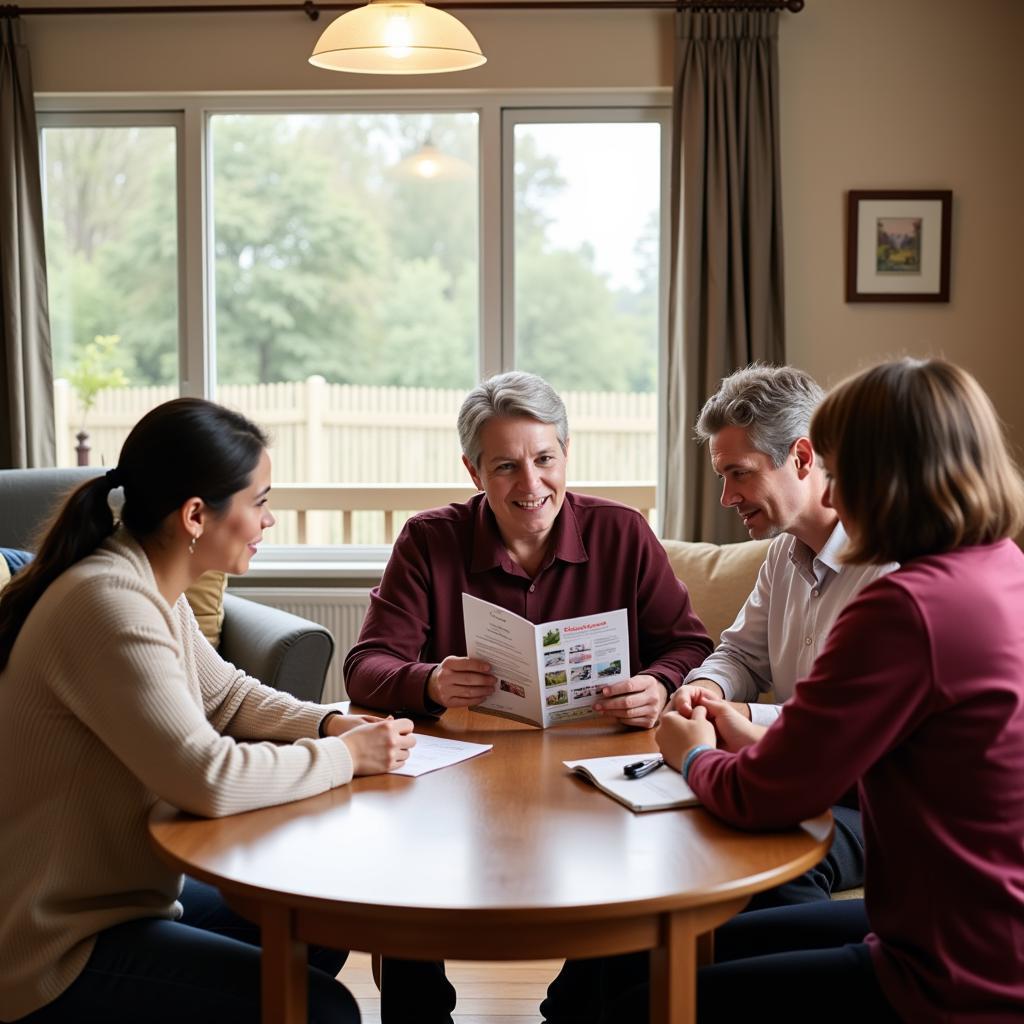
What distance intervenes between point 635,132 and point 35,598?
3275 mm

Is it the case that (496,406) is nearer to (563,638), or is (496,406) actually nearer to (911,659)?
(563,638)

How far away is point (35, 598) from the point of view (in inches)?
65.1

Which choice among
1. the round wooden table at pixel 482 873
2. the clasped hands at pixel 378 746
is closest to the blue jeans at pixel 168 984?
the round wooden table at pixel 482 873

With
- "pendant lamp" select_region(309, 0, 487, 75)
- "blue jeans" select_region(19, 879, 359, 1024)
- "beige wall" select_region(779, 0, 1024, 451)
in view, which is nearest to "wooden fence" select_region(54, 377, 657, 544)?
"beige wall" select_region(779, 0, 1024, 451)

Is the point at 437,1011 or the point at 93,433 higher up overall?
the point at 93,433

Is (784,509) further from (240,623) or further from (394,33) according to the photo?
(240,623)

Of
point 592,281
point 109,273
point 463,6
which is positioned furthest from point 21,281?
point 592,281

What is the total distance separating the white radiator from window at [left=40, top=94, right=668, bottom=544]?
1.23 feet

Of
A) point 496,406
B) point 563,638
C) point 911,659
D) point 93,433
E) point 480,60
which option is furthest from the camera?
point 93,433

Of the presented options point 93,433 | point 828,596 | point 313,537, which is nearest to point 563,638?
point 828,596

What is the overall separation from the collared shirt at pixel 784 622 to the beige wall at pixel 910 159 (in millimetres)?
2146

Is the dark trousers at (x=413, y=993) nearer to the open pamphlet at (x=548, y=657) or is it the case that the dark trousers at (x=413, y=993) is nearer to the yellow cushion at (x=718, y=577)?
the open pamphlet at (x=548, y=657)

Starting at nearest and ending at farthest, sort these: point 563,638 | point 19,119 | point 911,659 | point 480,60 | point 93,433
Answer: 1. point 911,659
2. point 563,638
3. point 480,60
4. point 19,119
5. point 93,433

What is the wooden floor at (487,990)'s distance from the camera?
2577 millimetres
